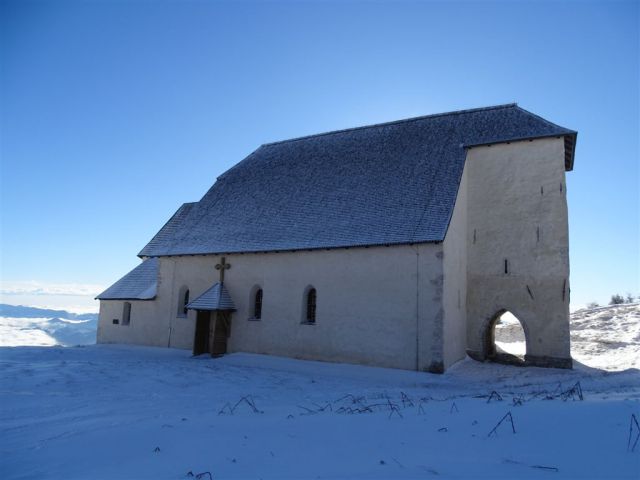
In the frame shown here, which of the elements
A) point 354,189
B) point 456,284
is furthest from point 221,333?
point 456,284

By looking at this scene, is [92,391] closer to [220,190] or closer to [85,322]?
[220,190]

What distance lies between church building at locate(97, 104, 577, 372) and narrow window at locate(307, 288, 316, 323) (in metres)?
0.10

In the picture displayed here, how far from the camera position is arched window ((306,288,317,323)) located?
18375 mm

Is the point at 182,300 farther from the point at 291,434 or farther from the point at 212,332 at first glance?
the point at 291,434

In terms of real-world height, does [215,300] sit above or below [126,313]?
above

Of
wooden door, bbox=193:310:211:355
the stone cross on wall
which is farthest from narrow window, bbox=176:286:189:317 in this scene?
the stone cross on wall

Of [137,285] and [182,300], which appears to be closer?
[182,300]

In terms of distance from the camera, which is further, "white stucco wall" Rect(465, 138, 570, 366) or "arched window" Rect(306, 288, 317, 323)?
"arched window" Rect(306, 288, 317, 323)

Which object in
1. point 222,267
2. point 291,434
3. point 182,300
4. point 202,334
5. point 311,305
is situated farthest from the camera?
point 182,300

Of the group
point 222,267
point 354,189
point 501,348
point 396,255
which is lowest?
point 501,348

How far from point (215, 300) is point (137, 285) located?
7384 millimetres

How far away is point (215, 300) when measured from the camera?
1969cm

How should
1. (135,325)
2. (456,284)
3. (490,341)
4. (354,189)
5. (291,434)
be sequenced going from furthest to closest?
1. (135,325)
2. (354,189)
3. (490,341)
4. (456,284)
5. (291,434)

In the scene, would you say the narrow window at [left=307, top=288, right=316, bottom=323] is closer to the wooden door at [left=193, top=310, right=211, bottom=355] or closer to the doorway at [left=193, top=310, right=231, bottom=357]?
the doorway at [left=193, top=310, right=231, bottom=357]
